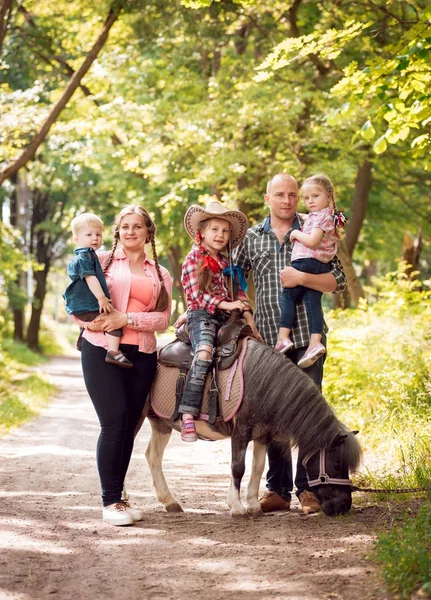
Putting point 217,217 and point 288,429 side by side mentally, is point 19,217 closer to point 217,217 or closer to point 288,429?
point 217,217

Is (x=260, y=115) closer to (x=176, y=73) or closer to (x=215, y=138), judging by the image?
(x=215, y=138)

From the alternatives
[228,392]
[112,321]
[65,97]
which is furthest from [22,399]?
[228,392]

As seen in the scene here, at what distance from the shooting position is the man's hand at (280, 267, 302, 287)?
5.82 meters

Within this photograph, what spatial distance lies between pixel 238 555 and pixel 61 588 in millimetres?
1001

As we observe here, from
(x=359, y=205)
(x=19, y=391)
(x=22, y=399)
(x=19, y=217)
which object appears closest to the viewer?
(x=22, y=399)

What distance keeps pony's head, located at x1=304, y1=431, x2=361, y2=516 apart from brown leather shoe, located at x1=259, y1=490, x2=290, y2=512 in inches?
20.4

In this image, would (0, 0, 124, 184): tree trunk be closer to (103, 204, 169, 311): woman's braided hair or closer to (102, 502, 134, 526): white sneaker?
(103, 204, 169, 311): woman's braided hair

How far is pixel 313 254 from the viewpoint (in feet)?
19.1

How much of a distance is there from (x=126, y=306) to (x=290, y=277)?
1.16 meters

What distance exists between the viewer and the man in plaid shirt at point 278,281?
5949mm

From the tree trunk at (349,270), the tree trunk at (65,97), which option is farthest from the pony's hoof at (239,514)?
the tree trunk at (349,270)

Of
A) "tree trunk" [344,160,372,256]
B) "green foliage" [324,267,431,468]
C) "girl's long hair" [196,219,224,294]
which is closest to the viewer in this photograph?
"girl's long hair" [196,219,224,294]

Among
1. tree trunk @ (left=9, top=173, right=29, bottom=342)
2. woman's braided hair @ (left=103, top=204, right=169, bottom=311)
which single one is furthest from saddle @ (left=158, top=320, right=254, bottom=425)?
tree trunk @ (left=9, top=173, right=29, bottom=342)

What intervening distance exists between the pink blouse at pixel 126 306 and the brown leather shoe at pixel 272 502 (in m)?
1.37
